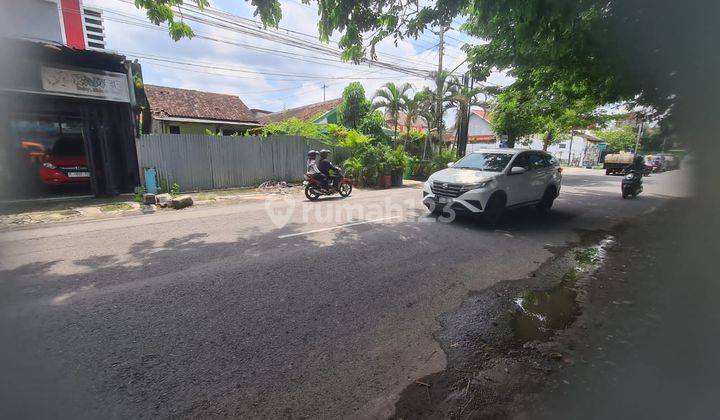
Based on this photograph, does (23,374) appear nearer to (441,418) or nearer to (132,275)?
(132,275)

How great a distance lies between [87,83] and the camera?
9.77 m

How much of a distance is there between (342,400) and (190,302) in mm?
2186

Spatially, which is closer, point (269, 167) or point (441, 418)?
point (441, 418)

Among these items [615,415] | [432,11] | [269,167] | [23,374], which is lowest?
[615,415]

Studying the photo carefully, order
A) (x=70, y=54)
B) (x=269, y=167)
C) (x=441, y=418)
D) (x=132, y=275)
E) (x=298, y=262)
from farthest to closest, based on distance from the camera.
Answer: (x=269, y=167)
(x=70, y=54)
(x=298, y=262)
(x=132, y=275)
(x=441, y=418)

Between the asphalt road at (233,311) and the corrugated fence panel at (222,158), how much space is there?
487cm

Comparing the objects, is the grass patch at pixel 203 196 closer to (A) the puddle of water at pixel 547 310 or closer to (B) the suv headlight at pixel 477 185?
(B) the suv headlight at pixel 477 185

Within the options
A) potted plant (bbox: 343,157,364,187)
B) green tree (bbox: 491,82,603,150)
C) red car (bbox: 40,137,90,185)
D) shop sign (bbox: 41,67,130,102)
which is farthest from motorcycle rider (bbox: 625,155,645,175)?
red car (bbox: 40,137,90,185)

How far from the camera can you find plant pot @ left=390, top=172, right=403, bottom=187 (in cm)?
1519

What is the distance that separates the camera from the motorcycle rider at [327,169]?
34.9 feet

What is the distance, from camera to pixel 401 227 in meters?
6.93

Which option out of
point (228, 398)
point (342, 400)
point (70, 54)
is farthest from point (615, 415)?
point (70, 54)

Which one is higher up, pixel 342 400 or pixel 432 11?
pixel 432 11

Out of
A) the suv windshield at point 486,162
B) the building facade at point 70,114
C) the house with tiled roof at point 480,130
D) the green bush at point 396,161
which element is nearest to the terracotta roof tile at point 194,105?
the building facade at point 70,114
